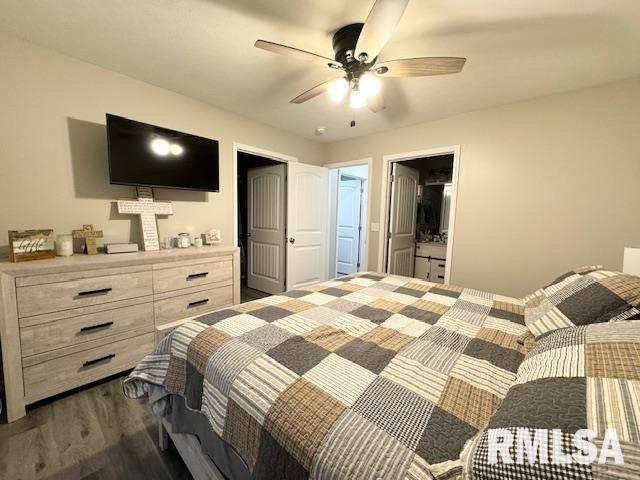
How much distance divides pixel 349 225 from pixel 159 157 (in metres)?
3.56

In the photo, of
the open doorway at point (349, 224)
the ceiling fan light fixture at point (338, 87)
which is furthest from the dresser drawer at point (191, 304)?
the open doorway at point (349, 224)

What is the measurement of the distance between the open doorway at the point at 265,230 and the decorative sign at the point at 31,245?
2239mm

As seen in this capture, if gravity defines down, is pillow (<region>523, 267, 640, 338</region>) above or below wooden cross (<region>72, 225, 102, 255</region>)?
below

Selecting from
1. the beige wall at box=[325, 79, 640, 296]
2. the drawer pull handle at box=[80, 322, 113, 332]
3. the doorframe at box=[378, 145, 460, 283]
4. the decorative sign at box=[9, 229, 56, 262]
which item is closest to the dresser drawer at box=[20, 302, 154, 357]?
the drawer pull handle at box=[80, 322, 113, 332]

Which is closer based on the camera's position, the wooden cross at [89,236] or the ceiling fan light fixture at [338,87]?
the ceiling fan light fixture at [338,87]

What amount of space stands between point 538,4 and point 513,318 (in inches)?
65.7

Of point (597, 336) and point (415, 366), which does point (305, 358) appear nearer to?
point (415, 366)

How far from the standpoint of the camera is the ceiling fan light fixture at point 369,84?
1.62 m

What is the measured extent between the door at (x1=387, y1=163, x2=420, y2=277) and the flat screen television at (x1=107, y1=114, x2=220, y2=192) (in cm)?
225

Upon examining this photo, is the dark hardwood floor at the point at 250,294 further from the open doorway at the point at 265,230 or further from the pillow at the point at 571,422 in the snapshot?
the pillow at the point at 571,422

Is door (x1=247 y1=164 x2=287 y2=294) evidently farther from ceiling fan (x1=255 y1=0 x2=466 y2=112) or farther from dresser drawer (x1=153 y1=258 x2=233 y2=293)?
ceiling fan (x1=255 y1=0 x2=466 y2=112)

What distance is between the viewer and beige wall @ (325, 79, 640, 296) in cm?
204

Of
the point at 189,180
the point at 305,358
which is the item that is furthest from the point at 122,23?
the point at 305,358

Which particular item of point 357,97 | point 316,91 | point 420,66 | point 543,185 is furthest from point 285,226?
point 543,185
